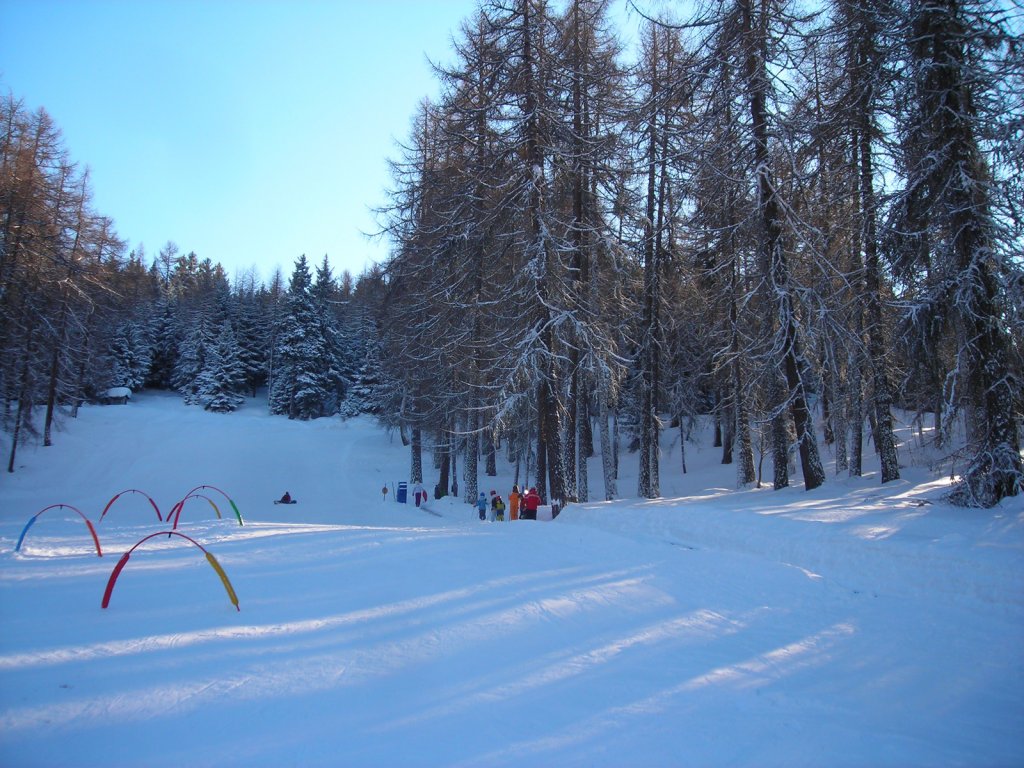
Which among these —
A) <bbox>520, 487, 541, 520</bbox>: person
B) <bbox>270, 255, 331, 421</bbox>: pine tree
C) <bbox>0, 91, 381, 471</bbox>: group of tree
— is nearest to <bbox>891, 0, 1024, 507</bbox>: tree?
<bbox>520, 487, 541, 520</bbox>: person

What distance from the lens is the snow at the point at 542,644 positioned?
3.78 meters

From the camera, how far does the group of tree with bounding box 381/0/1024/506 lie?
974 centimetres

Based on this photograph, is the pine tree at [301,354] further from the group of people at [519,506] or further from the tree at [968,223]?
the tree at [968,223]

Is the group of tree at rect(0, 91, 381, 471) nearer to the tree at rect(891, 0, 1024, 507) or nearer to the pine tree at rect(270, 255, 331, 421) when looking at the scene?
the pine tree at rect(270, 255, 331, 421)

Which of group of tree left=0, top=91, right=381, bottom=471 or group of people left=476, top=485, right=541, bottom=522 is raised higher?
group of tree left=0, top=91, right=381, bottom=471

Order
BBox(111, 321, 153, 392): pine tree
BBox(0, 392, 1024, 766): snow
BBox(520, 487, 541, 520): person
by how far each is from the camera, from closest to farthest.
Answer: BBox(0, 392, 1024, 766): snow < BBox(520, 487, 541, 520): person < BBox(111, 321, 153, 392): pine tree

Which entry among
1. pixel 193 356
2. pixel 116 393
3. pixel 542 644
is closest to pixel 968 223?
pixel 542 644

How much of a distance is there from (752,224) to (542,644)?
12.1m

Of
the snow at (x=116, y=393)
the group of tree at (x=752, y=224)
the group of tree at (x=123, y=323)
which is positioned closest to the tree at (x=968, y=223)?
the group of tree at (x=752, y=224)

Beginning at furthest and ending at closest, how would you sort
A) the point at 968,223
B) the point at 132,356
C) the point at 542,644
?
the point at 132,356 → the point at 968,223 → the point at 542,644

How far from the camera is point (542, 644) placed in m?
5.36

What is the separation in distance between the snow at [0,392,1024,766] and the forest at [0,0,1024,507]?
3534 mm

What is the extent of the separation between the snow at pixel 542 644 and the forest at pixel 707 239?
3.53m

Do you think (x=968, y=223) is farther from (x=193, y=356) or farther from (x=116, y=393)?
(x=193, y=356)
